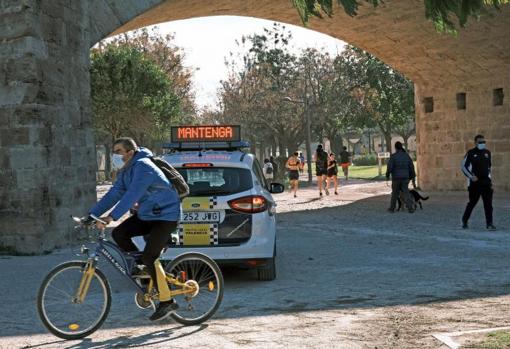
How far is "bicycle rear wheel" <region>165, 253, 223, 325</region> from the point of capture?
660 centimetres

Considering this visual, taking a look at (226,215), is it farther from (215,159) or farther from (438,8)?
(438,8)

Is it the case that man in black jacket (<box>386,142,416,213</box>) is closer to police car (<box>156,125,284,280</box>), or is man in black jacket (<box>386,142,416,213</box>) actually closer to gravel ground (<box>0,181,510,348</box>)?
gravel ground (<box>0,181,510,348</box>)

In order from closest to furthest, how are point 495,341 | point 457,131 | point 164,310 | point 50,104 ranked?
point 495,341
point 164,310
point 50,104
point 457,131

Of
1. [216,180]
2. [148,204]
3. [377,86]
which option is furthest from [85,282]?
[377,86]

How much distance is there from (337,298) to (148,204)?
229cm

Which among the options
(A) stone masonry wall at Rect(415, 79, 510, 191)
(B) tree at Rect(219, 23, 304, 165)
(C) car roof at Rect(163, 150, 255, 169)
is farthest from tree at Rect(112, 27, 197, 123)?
(C) car roof at Rect(163, 150, 255, 169)

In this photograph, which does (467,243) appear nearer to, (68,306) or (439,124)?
(68,306)

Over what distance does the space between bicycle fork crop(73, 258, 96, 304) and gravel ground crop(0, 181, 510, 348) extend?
340mm

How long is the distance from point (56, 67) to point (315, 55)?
40.6 meters

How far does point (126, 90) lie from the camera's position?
36438 millimetres

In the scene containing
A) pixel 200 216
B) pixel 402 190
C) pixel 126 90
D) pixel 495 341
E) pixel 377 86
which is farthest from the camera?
pixel 377 86

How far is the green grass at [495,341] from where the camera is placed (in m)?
5.11

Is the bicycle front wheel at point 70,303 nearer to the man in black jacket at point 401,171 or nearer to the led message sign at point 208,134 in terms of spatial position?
the led message sign at point 208,134

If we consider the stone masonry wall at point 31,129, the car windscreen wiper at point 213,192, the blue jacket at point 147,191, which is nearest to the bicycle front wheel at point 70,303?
the blue jacket at point 147,191
